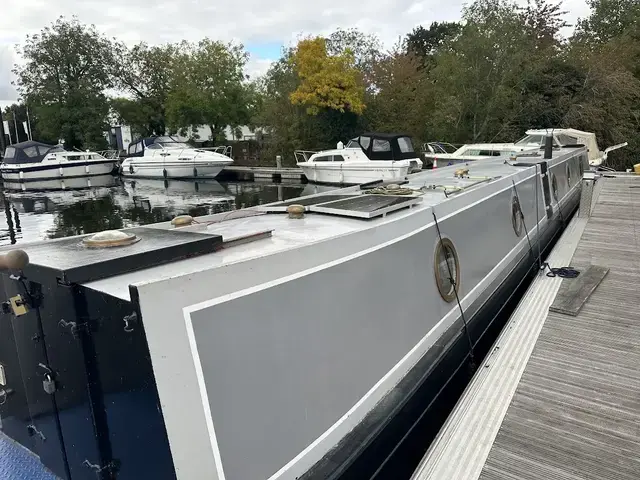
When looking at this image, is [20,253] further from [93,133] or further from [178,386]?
[93,133]

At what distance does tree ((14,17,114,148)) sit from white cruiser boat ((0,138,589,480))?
133 ft

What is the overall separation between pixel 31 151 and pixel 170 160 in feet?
34.2

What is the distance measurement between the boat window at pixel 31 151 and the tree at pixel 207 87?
9629 millimetres

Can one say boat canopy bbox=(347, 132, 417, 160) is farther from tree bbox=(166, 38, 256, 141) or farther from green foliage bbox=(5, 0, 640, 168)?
tree bbox=(166, 38, 256, 141)

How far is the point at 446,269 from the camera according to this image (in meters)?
3.85

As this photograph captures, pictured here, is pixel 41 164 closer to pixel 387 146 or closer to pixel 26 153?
pixel 26 153

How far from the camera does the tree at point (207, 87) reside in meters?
34.4

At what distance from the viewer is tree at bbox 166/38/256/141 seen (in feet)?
113

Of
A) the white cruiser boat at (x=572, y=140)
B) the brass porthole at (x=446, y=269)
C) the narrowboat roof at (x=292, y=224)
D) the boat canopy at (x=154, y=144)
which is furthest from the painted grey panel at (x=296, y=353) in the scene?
the boat canopy at (x=154, y=144)

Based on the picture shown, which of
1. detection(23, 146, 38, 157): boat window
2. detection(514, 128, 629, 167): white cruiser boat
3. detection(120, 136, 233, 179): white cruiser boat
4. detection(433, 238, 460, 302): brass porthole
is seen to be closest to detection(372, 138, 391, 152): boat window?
detection(514, 128, 629, 167): white cruiser boat

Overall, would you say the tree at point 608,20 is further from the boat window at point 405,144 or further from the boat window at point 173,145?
the boat window at point 173,145

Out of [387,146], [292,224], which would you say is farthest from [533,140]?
[292,224]

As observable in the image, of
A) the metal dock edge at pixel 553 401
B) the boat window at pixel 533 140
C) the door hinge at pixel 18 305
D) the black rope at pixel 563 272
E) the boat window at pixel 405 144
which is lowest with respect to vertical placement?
the metal dock edge at pixel 553 401

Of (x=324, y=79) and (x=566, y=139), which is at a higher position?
(x=324, y=79)
